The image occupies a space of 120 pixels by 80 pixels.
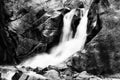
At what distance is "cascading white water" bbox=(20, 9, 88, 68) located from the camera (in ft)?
111

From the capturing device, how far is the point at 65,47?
3522cm

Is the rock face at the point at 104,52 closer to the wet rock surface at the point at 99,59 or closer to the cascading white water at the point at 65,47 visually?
the wet rock surface at the point at 99,59

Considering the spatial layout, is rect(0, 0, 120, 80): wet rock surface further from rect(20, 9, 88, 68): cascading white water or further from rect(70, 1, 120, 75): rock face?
rect(20, 9, 88, 68): cascading white water

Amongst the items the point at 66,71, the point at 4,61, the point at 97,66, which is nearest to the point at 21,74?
the point at 66,71

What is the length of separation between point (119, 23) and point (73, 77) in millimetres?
8079

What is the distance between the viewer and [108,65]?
1147 inches

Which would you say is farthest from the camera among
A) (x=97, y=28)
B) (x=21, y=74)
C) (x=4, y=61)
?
(x=4, y=61)

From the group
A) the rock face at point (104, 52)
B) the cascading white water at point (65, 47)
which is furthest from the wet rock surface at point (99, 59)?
the cascading white water at point (65, 47)

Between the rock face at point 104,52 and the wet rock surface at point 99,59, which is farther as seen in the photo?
the rock face at point 104,52

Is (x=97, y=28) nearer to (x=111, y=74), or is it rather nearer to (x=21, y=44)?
(x=111, y=74)

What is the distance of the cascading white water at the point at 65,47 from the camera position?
3391 centimetres

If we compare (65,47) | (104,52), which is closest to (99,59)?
(104,52)

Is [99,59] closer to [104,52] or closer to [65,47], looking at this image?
[104,52]

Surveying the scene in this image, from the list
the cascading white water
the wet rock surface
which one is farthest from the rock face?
the cascading white water
